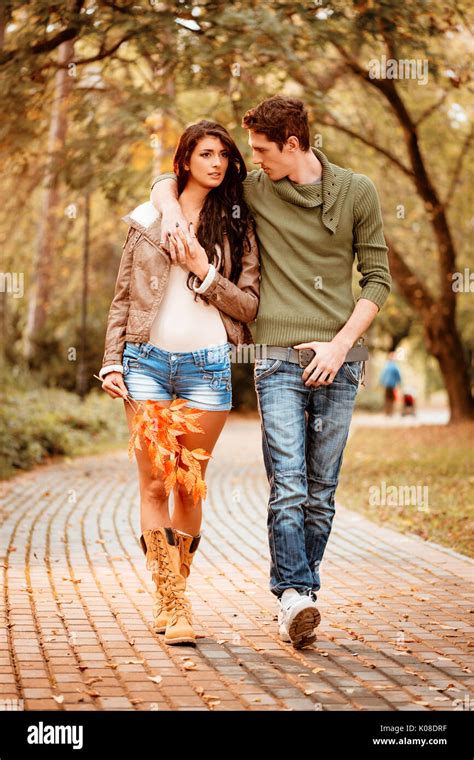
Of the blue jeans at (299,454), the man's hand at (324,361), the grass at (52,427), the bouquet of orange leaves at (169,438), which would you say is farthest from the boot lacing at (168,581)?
the grass at (52,427)

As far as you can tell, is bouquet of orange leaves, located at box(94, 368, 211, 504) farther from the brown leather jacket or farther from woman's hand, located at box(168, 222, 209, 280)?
woman's hand, located at box(168, 222, 209, 280)

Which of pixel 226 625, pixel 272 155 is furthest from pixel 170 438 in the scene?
pixel 272 155

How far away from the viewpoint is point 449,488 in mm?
11719

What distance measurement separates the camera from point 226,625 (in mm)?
5727

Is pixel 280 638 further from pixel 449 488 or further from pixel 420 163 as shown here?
pixel 420 163

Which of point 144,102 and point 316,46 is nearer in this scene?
point 316,46

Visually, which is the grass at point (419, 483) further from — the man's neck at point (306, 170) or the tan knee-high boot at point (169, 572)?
the man's neck at point (306, 170)

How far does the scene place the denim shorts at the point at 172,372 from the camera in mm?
5184

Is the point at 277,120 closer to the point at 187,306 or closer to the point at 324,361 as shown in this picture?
the point at 187,306

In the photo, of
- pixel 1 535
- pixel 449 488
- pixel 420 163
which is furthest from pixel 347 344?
pixel 420 163

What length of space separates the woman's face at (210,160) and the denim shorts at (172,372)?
2.37 feet

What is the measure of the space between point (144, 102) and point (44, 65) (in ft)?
7.69

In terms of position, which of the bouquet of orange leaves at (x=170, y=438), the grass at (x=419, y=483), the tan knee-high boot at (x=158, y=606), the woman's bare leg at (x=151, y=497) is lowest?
the grass at (x=419, y=483)

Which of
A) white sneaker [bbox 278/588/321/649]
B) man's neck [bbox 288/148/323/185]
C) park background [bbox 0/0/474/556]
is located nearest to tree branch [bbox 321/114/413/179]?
park background [bbox 0/0/474/556]
